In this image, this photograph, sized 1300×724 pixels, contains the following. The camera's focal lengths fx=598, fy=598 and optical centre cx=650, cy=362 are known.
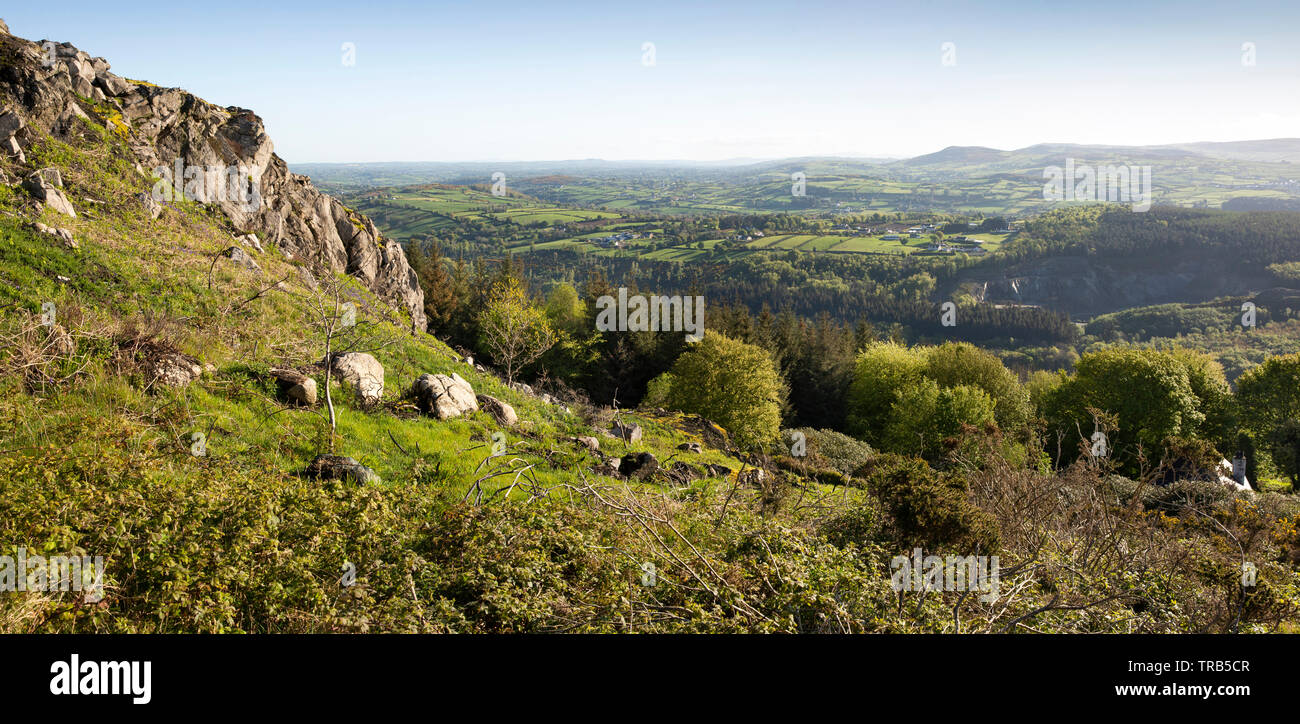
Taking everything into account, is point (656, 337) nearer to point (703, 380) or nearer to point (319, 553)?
point (703, 380)

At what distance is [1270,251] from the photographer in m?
155

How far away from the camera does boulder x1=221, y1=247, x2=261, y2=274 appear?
62.6ft

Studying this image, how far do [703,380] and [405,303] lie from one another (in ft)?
58.1

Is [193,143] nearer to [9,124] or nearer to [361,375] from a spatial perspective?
[9,124]

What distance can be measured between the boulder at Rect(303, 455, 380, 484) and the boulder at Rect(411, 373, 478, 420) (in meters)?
4.02

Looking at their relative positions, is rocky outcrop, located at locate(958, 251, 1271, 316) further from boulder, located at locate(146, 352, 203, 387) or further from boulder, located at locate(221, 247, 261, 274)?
boulder, located at locate(146, 352, 203, 387)

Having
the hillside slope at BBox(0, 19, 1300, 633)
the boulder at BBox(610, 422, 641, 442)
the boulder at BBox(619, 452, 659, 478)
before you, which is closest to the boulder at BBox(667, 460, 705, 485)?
the hillside slope at BBox(0, 19, 1300, 633)

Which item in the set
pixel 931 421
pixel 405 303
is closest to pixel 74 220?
pixel 405 303

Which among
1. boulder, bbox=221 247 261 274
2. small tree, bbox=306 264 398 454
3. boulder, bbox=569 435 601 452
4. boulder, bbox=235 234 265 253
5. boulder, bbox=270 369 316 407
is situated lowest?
boulder, bbox=569 435 601 452

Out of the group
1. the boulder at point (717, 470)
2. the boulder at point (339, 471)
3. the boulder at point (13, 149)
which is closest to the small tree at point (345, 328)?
the boulder at point (339, 471)

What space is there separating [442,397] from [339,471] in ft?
16.2

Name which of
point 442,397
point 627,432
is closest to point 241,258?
point 442,397

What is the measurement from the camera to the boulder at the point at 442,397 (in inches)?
544
